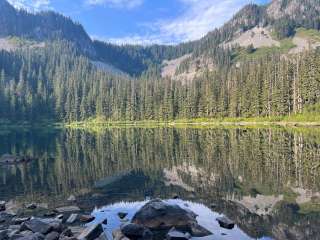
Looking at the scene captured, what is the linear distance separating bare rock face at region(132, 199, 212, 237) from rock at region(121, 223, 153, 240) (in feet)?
4.31

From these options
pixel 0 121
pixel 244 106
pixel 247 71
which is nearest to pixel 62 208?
pixel 244 106

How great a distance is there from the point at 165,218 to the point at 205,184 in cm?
1139

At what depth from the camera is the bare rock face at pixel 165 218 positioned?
19.6 meters

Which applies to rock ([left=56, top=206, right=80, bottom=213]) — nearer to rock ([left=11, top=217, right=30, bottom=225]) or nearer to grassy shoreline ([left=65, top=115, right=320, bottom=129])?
rock ([left=11, top=217, right=30, bottom=225])

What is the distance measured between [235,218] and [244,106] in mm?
127850

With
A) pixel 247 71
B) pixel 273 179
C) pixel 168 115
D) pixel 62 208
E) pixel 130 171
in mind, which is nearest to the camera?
pixel 62 208

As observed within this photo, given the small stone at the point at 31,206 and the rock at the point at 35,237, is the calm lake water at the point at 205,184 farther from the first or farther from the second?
the rock at the point at 35,237

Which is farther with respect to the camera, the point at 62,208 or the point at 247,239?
the point at 62,208

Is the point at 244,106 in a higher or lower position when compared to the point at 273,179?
higher

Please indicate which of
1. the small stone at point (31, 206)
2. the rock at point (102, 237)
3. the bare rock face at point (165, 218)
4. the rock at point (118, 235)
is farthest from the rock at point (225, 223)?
the small stone at point (31, 206)

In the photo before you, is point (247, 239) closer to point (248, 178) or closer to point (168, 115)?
point (248, 178)

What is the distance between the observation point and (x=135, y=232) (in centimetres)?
1812

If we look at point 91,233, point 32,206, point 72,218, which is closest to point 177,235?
point 91,233

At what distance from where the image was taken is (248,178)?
32750mm
